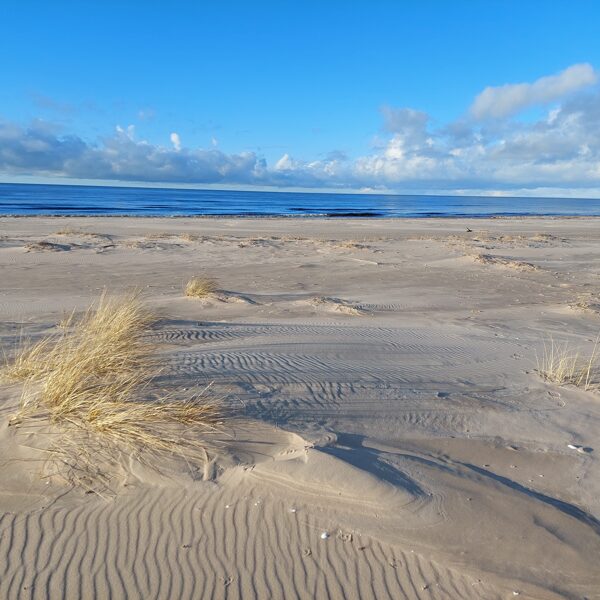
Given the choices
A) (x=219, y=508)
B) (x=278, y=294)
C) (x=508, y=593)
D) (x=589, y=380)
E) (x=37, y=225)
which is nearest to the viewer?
(x=508, y=593)

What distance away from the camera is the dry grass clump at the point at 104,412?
3.81 metres

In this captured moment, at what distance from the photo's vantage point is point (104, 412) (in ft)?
12.9

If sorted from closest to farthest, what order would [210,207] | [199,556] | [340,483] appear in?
[199,556]
[340,483]
[210,207]

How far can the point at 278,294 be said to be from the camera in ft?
38.5

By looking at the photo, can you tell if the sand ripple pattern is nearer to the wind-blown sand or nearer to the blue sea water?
the wind-blown sand

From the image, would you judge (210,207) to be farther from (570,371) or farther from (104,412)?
(104,412)

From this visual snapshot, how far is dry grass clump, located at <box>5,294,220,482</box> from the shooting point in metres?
3.81

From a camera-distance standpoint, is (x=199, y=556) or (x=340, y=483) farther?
(x=340, y=483)

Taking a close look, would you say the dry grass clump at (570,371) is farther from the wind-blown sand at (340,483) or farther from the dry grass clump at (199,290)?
the dry grass clump at (199,290)

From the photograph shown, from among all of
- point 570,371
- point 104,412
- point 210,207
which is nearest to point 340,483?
point 104,412

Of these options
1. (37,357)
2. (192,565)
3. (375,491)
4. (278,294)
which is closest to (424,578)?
(375,491)

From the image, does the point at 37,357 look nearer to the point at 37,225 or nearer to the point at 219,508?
the point at 219,508

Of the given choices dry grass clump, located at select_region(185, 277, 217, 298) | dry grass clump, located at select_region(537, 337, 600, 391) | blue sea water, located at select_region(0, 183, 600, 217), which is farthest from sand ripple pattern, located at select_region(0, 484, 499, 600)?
blue sea water, located at select_region(0, 183, 600, 217)

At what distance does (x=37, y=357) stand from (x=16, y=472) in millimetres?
1723
